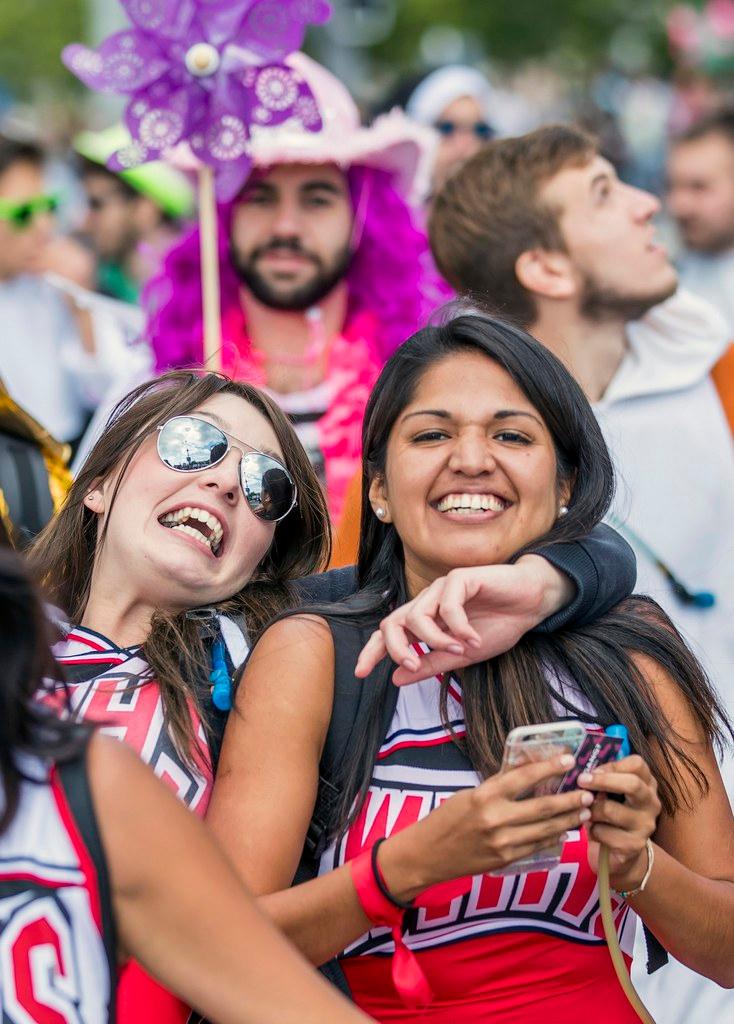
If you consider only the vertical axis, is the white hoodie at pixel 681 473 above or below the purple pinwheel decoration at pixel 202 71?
below

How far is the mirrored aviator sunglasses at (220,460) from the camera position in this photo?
265 centimetres

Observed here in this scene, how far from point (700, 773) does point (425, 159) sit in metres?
3.76

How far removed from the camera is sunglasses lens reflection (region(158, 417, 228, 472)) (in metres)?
2.65

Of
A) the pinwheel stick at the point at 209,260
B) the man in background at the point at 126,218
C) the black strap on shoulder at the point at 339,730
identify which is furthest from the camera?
the man in background at the point at 126,218

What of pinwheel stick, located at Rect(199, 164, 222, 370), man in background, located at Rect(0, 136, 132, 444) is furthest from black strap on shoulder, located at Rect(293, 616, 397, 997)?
man in background, located at Rect(0, 136, 132, 444)

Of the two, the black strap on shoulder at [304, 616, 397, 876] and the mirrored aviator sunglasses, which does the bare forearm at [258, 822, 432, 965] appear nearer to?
the black strap on shoulder at [304, 616, 397, 876]

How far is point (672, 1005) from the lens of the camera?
303 cm

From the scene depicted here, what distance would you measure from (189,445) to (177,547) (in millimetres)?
174

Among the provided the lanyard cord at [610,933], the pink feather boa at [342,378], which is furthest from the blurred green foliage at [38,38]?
the lanyard cord at [610,933]

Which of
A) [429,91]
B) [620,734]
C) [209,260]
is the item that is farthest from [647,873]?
[429,91]

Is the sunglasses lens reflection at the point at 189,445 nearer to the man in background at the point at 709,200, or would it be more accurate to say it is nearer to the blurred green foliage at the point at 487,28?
the man in background at the point at 709,200

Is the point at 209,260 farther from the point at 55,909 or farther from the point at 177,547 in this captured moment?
the point at 55,909

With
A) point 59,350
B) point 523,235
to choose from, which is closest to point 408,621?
point 523,235

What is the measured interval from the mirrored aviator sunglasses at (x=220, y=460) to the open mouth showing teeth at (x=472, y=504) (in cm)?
40
